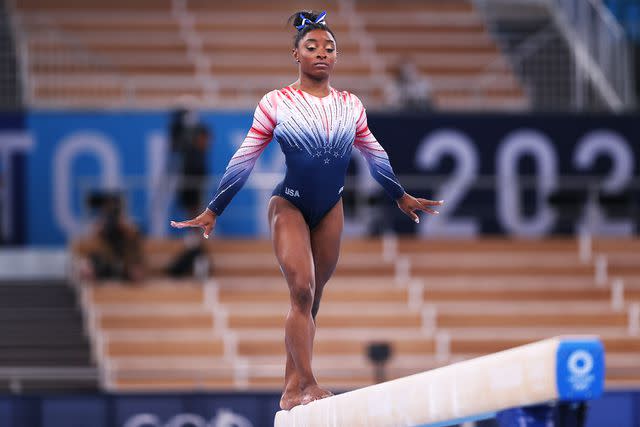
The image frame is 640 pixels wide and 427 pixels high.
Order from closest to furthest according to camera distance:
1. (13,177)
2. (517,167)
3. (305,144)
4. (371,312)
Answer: (305,144)
(371,312)
(13,177)
(517,167)

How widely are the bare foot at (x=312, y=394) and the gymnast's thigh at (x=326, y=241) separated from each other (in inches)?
21.2

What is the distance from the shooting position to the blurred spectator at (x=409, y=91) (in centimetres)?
1477

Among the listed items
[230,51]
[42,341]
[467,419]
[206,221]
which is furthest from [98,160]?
[467,419]

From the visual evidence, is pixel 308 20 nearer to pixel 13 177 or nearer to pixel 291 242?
pixel 291 242

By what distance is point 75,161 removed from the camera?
14195 millimetres

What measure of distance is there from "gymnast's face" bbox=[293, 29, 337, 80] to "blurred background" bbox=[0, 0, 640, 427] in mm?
4959

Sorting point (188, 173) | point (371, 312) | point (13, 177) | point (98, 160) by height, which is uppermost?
point (98, 160)

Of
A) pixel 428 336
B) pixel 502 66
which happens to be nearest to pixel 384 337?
pixel 428 336

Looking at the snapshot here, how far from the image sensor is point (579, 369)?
136 inches

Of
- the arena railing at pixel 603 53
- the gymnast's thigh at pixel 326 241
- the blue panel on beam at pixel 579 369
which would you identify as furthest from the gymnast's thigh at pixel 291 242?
the arena railing at pixel 603 53

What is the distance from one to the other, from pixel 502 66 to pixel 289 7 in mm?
→ 3031

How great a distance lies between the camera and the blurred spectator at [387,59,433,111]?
14766 millimetres

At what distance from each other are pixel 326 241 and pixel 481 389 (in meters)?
2.01

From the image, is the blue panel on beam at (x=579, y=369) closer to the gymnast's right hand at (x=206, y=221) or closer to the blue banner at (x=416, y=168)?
the gymnast's right hand at (x=206, y=221)
